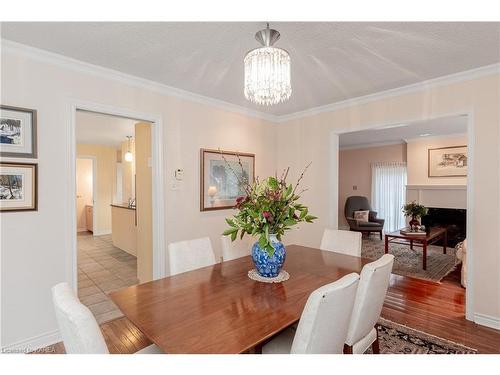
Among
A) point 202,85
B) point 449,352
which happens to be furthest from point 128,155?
point 449,352

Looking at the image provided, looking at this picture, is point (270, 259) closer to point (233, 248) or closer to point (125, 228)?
point (233, 248)

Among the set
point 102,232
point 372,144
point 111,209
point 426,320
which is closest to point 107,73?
point 426,320

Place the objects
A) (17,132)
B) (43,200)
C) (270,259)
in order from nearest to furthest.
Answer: (270,259) < (17,132) < (43,200)

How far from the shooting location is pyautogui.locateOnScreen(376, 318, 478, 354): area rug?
2.08 meters

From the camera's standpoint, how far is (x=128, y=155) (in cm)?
563

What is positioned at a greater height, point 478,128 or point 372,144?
point 372,144

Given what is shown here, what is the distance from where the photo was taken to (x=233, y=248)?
243cm

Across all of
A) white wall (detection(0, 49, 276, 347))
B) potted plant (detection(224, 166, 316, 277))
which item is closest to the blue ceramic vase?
potted plant (detection(224, 166, 316, 277))

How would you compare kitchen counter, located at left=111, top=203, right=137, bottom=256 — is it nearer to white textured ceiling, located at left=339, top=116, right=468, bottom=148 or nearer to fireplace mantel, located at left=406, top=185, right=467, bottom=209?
white textured ceiling, located at left=339, top=116, right=468, bottom=148

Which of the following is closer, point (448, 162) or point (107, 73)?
point (107, 73)

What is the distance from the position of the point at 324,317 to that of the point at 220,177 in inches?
101

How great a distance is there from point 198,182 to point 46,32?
1.89 meters

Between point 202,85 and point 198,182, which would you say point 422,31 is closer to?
point 202,85

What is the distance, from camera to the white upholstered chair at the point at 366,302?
1414 millimetres
